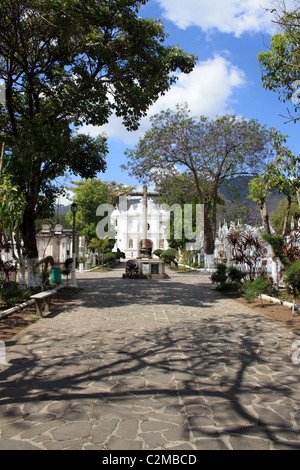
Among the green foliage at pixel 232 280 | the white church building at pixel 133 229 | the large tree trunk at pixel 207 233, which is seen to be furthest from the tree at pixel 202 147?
the white church building at pixel 133 229

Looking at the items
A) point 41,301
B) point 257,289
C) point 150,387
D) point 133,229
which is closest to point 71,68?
point 41,301

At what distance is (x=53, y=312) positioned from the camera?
31.1 feet

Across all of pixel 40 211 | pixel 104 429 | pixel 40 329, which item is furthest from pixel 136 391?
pixel 40 211

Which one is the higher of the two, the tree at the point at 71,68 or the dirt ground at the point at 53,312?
the tree at the point at 71,68

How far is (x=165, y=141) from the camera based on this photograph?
22.9 meters

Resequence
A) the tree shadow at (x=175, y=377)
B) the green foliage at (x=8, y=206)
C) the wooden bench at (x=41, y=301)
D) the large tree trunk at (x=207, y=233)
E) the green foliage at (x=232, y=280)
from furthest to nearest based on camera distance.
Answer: the large tree trunk at (x=207, y=233)
the green foliage at (x=232, y=280)
the wooden bench at (x=41, y=301)
the green foliage at (x=8, y=206)
the tree shadow at (x=175, y=377)

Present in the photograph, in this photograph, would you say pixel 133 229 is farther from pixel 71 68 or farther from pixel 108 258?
pixel 71 68

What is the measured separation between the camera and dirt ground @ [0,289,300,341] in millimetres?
7211

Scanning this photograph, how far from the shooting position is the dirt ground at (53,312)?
721cm

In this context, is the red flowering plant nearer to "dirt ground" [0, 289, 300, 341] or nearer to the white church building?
"dirt ground" [0, 289, 300, 341]

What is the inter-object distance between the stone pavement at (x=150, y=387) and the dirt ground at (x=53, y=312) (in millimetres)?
306

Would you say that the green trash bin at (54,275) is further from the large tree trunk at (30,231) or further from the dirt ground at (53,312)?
the dirt ground at (53,312)

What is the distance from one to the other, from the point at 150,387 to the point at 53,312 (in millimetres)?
5842
